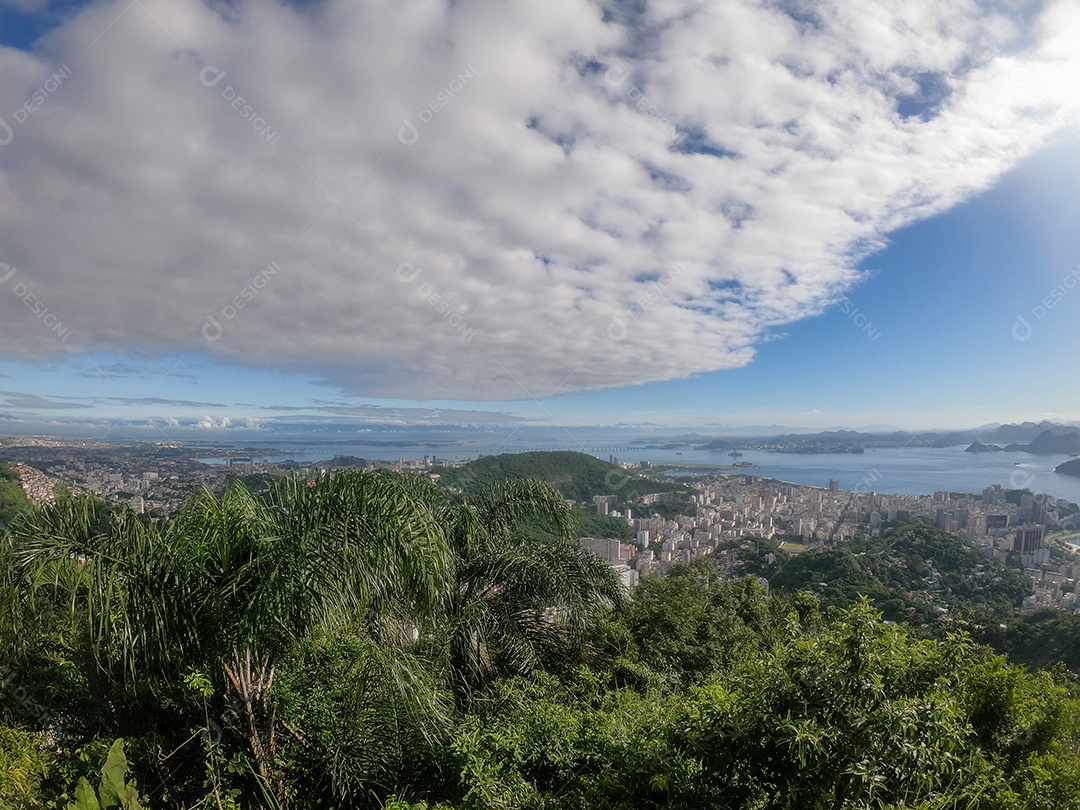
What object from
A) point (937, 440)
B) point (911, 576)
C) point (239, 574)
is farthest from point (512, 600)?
point (937, 440)

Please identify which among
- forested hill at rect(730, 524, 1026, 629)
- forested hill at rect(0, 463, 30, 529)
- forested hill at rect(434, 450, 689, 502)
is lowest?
forested hill at rect(730, 524, 1026, 629)

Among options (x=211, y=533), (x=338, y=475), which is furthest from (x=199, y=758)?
(x=338, y=475)

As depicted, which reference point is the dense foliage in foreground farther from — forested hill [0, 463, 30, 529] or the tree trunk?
forested hill [0, 463, 30, 529]

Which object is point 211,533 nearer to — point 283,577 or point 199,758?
point 283,577

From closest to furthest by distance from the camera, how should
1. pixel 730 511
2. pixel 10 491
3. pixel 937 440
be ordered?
pixel 10 491
pixel 730 511
pixel 937 440

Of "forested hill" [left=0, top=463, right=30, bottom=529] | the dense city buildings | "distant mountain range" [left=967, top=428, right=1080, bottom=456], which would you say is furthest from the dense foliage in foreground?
"distant mountain range" [left=967, top=428, right=1080, bottom=456]

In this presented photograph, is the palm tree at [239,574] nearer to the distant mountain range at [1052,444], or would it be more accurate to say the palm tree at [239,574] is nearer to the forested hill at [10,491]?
the forested hill at [10,491]

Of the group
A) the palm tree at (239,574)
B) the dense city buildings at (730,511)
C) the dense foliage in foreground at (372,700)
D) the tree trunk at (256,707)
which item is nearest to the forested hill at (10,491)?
the dense city buildings at (730,511)

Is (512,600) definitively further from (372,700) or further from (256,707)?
(256,707)
